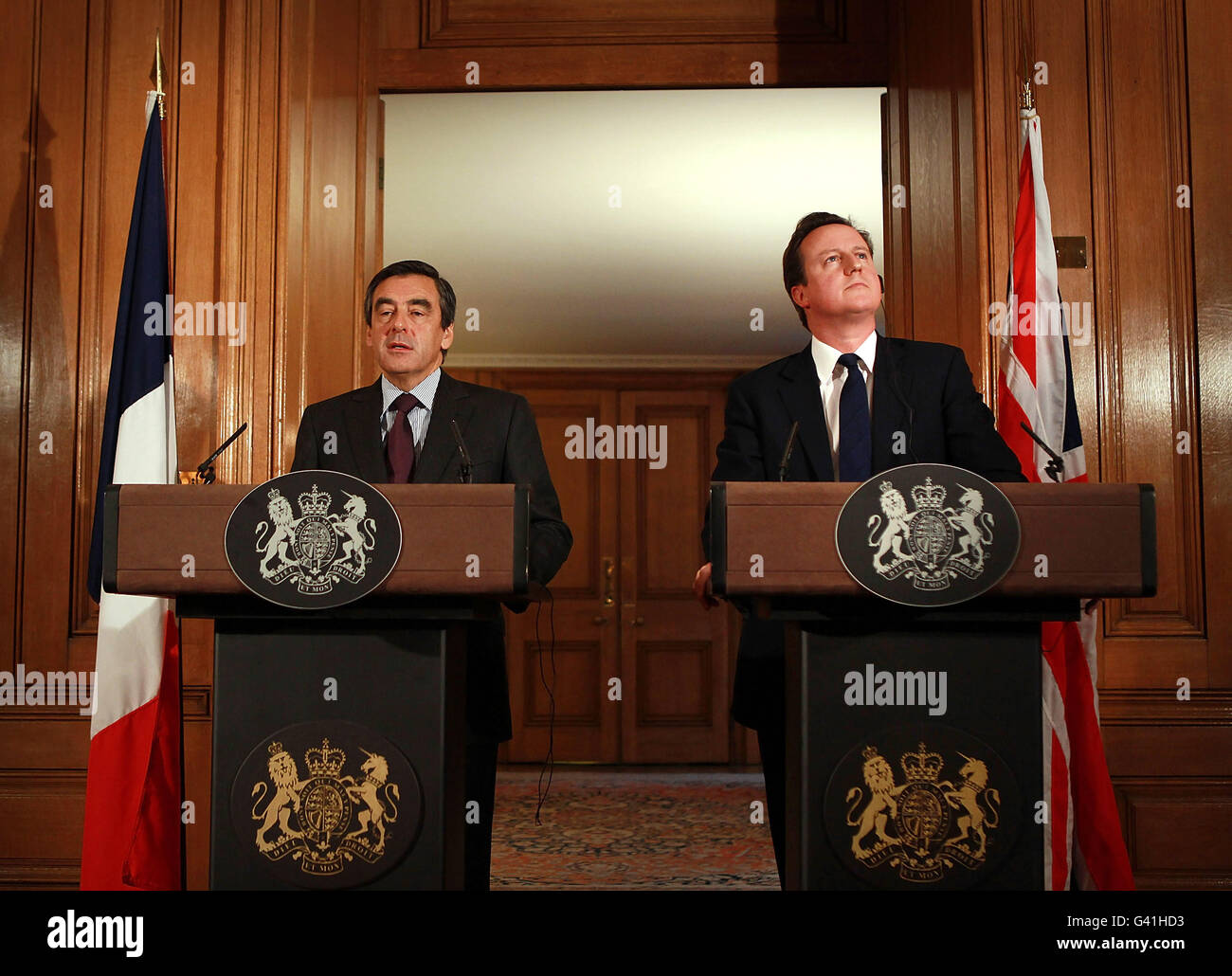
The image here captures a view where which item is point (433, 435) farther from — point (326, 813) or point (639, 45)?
point (639, 45)

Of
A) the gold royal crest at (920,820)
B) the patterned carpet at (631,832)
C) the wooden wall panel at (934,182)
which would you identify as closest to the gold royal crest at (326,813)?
the gold royal crest at (920,820)

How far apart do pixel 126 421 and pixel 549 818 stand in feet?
13.1

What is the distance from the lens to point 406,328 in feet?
6.89

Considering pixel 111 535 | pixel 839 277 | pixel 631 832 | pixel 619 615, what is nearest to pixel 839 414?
pixel 839 277

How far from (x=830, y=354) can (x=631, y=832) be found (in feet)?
13.7

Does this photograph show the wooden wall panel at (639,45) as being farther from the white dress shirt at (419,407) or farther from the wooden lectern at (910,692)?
the wooden lectern at (910,692)

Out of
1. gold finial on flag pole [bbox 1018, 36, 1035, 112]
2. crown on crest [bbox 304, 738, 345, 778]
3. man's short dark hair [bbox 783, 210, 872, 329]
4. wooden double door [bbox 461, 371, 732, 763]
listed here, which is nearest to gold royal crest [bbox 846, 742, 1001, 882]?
crown on crest [bbox 304, 738, 345, 778]

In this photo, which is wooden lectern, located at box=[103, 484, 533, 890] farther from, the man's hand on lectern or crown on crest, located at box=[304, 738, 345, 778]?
the man's hand on lectern

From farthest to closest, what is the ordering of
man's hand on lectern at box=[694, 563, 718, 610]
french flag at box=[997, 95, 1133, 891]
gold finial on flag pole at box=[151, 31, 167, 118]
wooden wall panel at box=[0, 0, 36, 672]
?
wooden wall panel at box=[0, 0, 36, 672] < gold finial on flag pole at box=[151, 31, 167, 118] < french flag at box=[997, 95, 1133, 891] < man's hand on lectern at box=[694, 563, 718, 610]

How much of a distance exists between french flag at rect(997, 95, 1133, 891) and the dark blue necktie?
0.61 m

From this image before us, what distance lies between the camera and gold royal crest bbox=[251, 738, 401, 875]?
4.72ft

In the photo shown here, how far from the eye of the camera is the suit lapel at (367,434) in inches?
80.1

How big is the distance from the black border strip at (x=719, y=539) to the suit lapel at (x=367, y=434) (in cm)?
80

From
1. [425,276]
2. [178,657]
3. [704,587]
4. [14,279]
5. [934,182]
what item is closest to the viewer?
[704,587]
